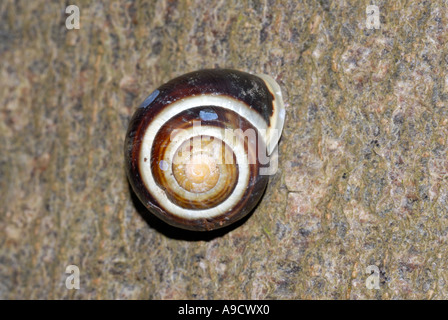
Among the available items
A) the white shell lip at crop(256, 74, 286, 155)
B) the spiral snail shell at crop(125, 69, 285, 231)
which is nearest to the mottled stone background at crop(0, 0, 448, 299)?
the white shell lip at crop(256, 74, 286, 155)

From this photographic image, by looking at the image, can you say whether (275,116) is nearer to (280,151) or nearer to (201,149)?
(280,151)

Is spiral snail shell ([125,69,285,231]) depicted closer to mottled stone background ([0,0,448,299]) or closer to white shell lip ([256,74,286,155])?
white shell lip ([256,74,286,155])

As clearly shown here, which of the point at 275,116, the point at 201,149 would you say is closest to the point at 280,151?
the point at 275,116

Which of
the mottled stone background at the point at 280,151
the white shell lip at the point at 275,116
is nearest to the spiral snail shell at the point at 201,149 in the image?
the white shell lip at the point at 275,116

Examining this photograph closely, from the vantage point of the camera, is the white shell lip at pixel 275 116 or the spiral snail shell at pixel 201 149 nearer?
the spiral snail shell at pixel 201 149

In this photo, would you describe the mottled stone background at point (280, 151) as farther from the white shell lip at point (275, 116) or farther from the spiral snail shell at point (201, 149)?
the spiral snail shell at point (201, 149)
